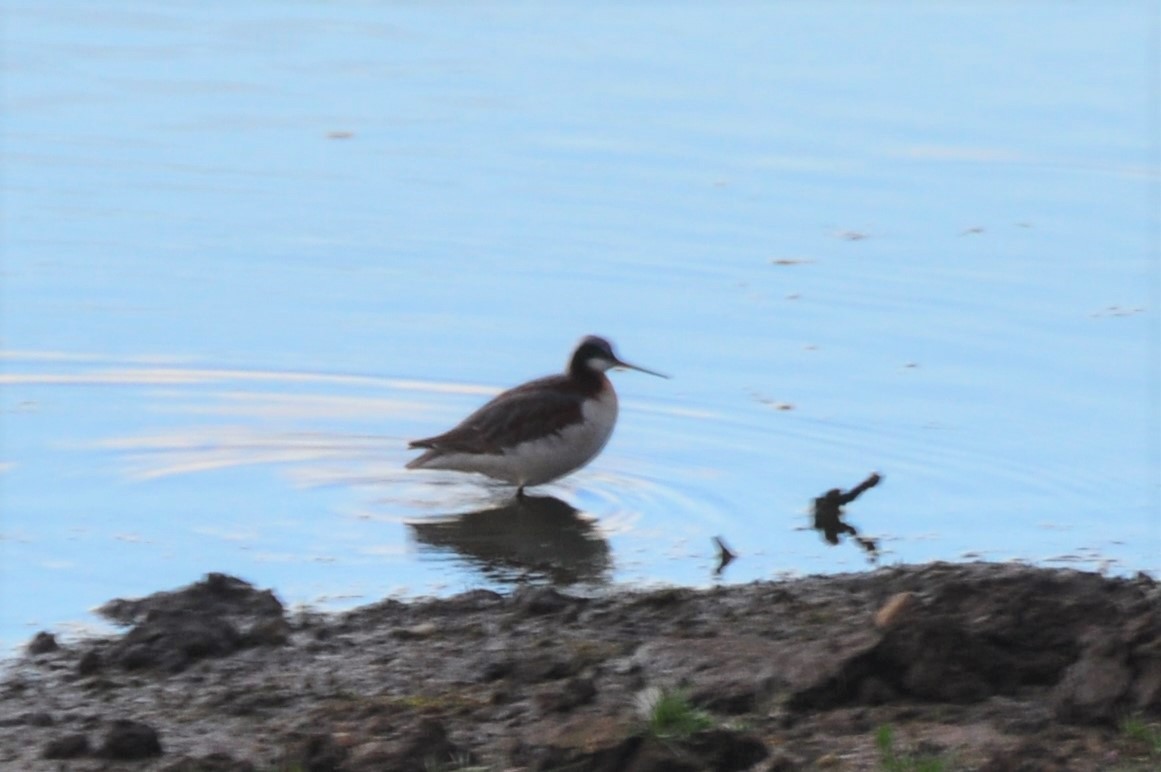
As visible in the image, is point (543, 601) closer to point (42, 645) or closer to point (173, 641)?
point (173, 641)

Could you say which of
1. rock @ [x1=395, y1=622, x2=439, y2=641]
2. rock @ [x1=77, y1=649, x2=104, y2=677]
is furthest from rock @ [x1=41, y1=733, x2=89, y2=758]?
rock @ [x1=395, y1=622, x2=439, y2=641]

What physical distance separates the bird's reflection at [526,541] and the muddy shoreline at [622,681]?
1059mm

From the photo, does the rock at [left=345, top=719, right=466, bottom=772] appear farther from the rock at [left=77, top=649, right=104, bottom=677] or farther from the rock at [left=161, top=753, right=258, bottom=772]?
the rock at [left=77, top=649, right=104, bottom=677]

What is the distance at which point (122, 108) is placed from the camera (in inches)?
750

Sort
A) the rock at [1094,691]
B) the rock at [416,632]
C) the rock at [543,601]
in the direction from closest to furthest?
the rock at [1094,691] → the rock at [416,632] → the rock at [543,601]

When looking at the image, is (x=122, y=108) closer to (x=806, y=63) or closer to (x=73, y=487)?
(x=806, y=63)

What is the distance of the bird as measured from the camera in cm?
1147

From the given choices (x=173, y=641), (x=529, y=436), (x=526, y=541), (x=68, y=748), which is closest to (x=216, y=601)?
(x=173, y=641)

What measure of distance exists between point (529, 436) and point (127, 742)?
496cm

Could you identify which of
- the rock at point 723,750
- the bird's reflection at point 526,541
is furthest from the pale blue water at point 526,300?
the rock at point 723,750

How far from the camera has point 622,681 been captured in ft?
24.5

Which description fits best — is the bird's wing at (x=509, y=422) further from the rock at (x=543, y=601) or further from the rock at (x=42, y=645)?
the rock at (x=42, y=645)

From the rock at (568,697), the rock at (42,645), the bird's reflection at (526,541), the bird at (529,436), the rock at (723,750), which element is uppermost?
the bird at (529,436)

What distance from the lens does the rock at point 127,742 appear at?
6734mm
